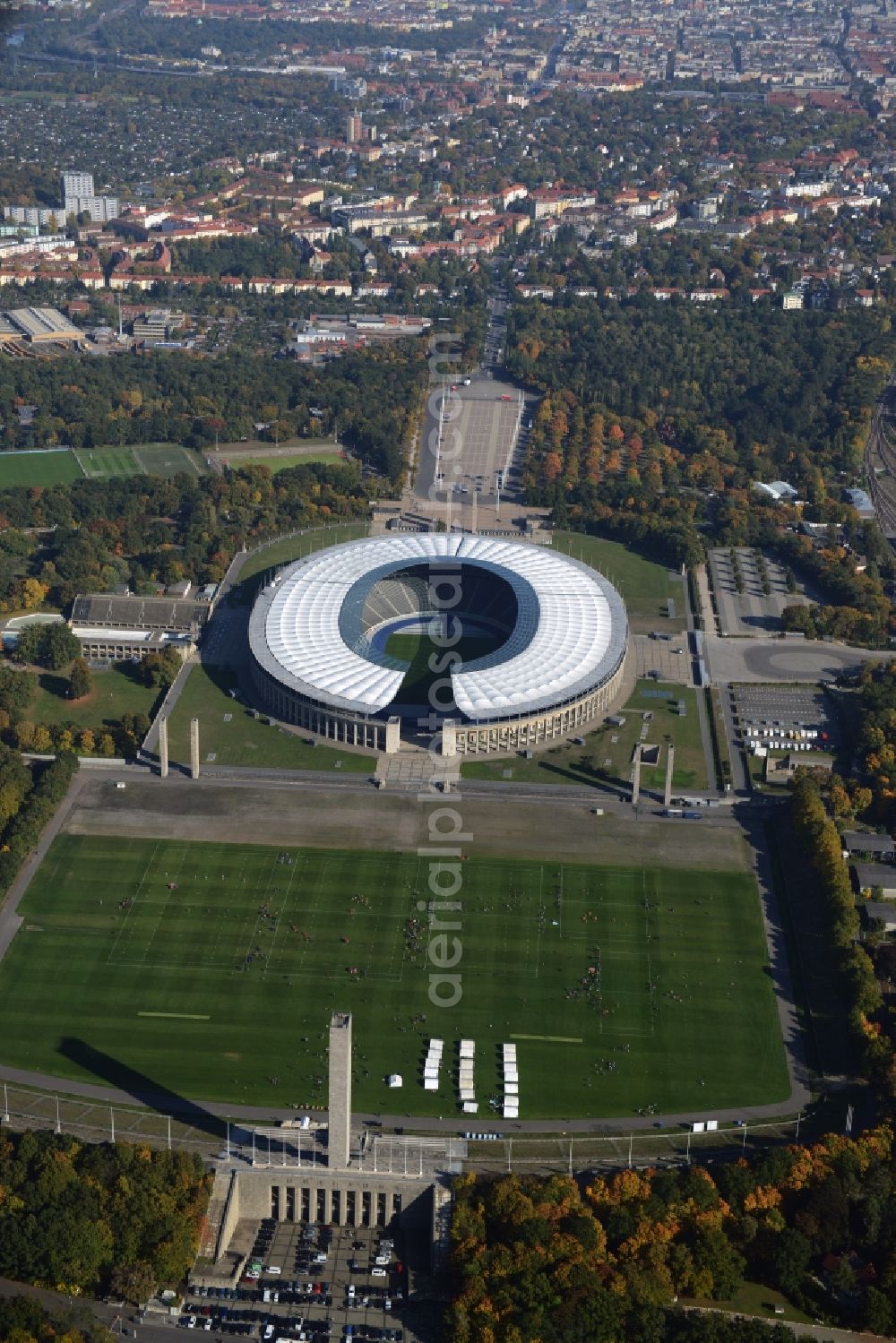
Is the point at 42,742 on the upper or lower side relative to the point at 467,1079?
lower

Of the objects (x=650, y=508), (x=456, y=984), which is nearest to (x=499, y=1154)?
(x=456, y=984)

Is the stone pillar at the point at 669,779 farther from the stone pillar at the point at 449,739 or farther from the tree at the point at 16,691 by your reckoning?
the tree at the point at 16,691

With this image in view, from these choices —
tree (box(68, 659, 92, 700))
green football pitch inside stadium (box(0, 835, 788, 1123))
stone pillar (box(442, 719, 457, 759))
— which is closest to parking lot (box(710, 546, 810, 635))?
stone pillar (box(442, 719, 457, 759))

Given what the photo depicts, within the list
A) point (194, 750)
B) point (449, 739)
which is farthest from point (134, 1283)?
point (449, 739)

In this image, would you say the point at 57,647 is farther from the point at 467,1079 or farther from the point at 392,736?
the point at 467,1079

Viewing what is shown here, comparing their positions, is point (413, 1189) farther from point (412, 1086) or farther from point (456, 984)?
point (456, 984)

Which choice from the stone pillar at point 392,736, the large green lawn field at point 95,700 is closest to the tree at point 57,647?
the large green lawn field at point 95,700
